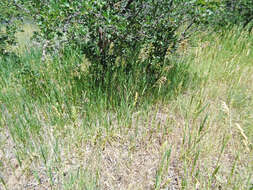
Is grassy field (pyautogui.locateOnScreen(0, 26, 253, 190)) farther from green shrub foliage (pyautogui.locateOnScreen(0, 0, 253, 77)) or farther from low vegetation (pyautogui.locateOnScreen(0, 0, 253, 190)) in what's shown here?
green shrub foliage (pyautogui.locateOnScreen(0, 0, 253, 77))

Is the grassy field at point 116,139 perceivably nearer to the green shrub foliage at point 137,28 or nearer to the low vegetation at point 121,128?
the low vegetation at point 121,128

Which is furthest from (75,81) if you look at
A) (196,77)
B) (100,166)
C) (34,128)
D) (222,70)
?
(222,70)

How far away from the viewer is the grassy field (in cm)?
154

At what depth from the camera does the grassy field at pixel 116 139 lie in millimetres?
1541

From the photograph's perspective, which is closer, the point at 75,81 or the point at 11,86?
the point at 75,81

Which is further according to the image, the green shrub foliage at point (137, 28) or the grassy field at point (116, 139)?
the green shrub foliage at point (137, 28)

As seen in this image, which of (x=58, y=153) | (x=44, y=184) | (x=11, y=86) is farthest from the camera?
(x=11, y=86)

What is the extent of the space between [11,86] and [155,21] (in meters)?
2.02

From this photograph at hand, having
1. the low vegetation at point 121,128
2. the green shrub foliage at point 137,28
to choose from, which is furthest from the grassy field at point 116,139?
the green shrub foliage at point 137,28

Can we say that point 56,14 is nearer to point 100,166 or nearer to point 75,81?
point 75,81

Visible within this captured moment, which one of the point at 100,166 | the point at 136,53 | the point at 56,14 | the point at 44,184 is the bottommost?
the point at 44,184

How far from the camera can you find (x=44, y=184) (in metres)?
1.56

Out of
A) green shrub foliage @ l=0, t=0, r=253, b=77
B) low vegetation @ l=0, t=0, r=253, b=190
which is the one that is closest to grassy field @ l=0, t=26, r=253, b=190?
low vegetation @ l=0, t=0, r=253, b=190

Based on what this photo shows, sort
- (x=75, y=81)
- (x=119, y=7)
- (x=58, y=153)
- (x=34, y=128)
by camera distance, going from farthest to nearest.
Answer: (x=75, y=81) → (x=119, y=7) → (x=34, y=128) → (x=58, y=153)
